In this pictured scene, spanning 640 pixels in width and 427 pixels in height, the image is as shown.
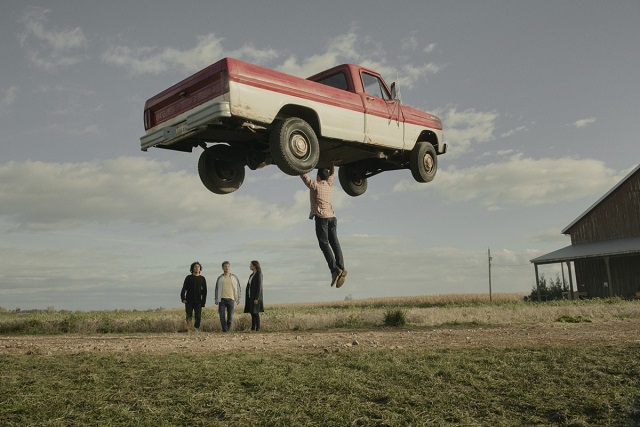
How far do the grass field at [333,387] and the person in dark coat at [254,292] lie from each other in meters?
5.51

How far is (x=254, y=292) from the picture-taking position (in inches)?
574

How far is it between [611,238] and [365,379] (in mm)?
34895

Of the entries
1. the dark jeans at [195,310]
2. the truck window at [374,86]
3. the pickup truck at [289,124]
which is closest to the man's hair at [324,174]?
the pickup truck at [289,124]

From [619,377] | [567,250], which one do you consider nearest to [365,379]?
[619,377]

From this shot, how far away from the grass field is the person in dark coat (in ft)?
18.1

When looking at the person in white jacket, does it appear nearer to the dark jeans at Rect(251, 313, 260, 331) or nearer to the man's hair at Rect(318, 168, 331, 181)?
the dark jeans at Rect(251, 313, 260, 331)

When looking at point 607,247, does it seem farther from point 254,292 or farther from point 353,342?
point 353,342

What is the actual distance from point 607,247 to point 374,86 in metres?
30.5

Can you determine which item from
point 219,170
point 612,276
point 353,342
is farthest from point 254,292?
point 612,276

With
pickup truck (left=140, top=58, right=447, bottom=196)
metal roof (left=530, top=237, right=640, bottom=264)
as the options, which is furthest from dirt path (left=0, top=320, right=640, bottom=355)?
metal roof (left=530, top=237, right=640, bottom=264)

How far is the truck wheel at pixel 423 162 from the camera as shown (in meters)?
9.01

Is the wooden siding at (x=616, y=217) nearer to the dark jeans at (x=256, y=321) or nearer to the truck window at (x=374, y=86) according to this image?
the dark jeans at (x=256, y=321)

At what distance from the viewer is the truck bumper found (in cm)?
628

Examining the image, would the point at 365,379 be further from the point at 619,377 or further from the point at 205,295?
the point at 205,295
